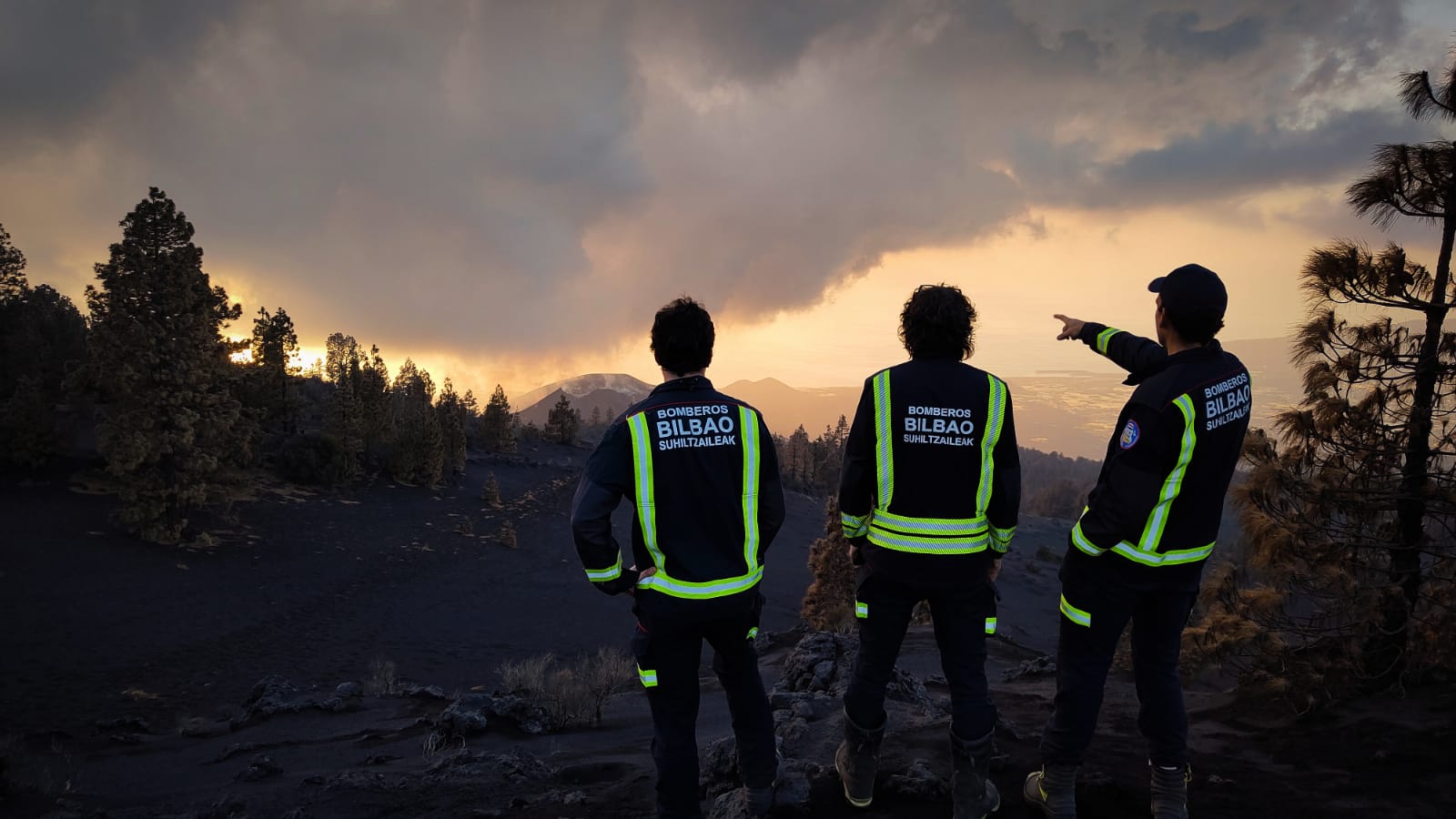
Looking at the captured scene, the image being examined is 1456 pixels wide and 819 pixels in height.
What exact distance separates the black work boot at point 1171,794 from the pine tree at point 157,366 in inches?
1176

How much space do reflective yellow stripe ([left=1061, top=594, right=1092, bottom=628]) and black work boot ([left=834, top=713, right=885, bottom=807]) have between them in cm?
114

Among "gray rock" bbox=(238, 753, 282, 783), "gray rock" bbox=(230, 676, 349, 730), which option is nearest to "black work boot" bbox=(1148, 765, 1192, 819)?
"gray rock" bbox=(238, 753, 282, 783)

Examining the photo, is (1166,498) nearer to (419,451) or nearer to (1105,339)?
(1105,339)

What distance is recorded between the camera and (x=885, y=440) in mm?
3488

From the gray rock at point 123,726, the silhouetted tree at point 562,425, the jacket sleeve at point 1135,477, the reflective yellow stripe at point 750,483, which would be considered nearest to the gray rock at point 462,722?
the reflective yellow stripe at point 750,483

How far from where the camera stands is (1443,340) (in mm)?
6195

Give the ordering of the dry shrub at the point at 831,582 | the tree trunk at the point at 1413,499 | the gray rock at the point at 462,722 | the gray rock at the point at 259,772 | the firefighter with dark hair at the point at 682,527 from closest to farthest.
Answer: the firefighter with dark hair at the point at 682,527, the tree trunk at the point at 1413,499, the gray rock at the point at 259,772, the gray rock at the point at 462,722, the dry shrub at the point at 831,582

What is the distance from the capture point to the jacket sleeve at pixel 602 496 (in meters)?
3.22

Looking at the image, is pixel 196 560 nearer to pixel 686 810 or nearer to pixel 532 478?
pixel 686 810

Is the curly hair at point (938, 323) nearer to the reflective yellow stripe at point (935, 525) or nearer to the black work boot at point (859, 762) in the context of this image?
the reflective yellow stripe at point (935, 525)

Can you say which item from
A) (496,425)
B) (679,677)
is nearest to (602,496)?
(679,677)

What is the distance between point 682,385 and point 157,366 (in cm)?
2861

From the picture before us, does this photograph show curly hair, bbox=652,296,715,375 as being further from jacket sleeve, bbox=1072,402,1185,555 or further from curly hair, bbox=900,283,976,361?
jacket sleeve, bbox=1072,402,1185,555

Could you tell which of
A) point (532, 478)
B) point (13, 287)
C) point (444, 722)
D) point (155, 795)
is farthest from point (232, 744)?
point (532, 478)
